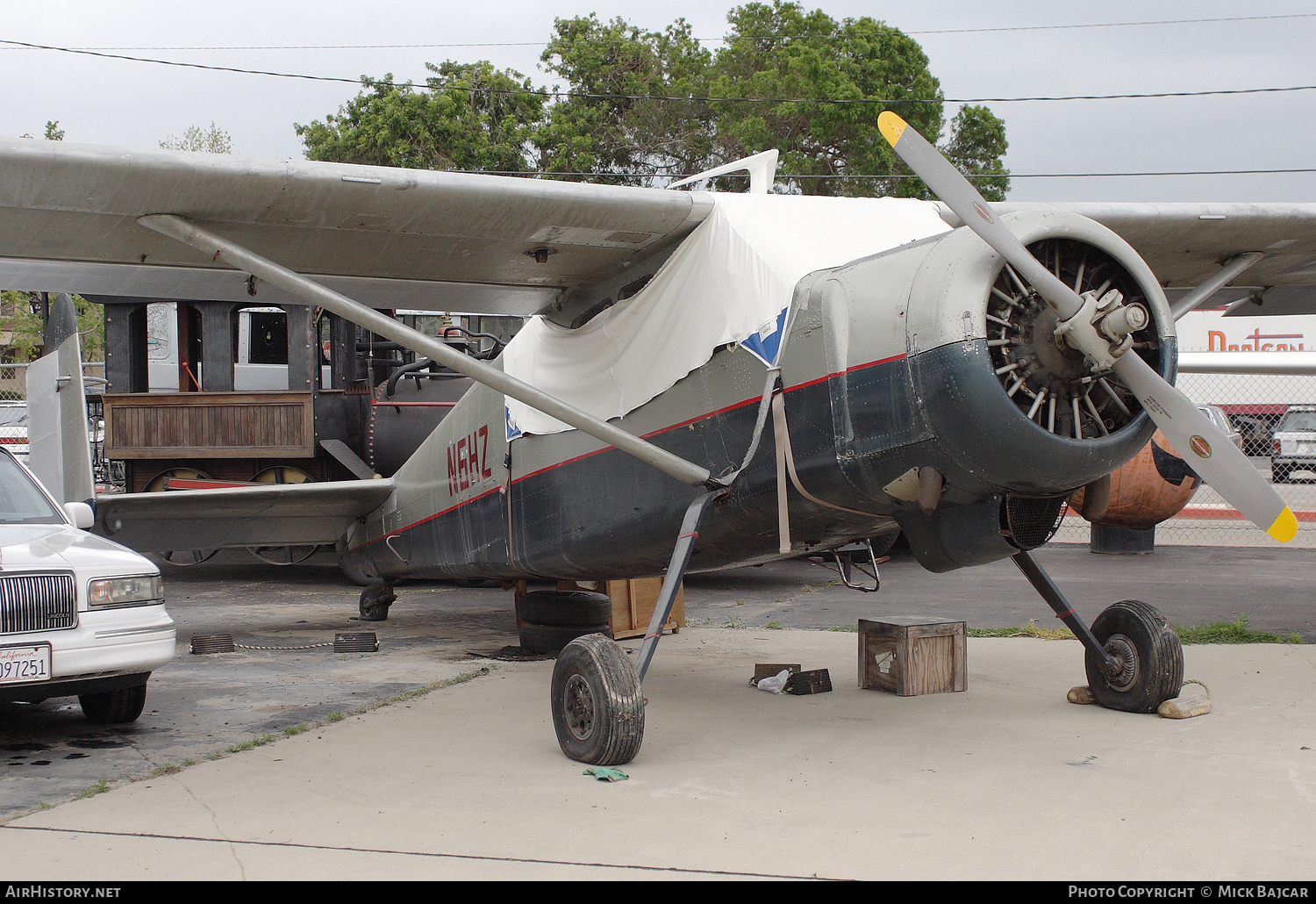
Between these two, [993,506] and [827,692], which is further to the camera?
[827,692]

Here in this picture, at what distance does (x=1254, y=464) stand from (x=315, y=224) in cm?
482

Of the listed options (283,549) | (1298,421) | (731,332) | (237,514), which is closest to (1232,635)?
(731,332)

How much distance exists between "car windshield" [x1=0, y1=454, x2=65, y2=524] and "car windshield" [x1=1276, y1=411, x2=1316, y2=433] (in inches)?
1145

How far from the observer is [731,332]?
203 inches

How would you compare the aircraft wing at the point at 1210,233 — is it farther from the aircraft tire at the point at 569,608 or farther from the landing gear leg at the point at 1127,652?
the aircraft tire at the point at 569,608

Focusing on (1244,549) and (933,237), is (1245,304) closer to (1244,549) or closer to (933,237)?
(933,237)

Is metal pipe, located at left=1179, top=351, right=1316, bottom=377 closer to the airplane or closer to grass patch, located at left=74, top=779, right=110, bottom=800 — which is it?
the airplane

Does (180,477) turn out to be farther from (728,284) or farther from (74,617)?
(728,284)

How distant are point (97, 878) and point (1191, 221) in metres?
6.07

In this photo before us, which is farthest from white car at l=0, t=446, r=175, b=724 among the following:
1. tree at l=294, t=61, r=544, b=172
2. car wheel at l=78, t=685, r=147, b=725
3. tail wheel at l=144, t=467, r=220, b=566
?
tree at l=294, t=61, r=544, b=172

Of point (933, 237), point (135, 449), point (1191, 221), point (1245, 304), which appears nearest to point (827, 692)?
point (933, 237)

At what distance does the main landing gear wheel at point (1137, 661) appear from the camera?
5.45m

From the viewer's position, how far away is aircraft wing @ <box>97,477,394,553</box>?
27.3 ft

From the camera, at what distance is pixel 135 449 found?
13117 millimetres
